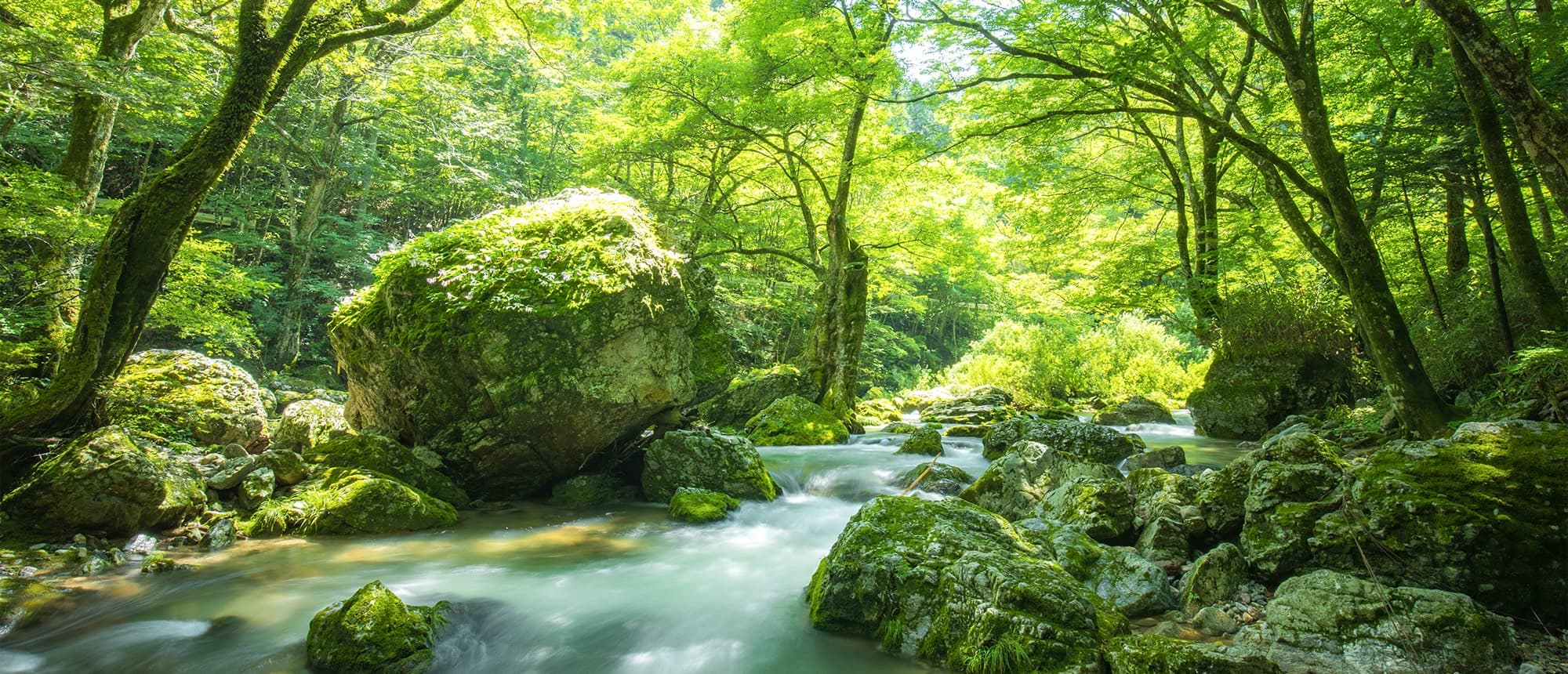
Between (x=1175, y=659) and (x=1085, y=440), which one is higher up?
(x=1175, y=659)

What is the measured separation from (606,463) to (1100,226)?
47.5 ft

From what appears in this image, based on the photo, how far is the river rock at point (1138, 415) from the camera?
1402cm

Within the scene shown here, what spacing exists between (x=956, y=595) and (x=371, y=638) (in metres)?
3.09

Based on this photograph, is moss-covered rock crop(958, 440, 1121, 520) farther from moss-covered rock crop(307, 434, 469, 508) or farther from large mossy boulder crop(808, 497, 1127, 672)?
moss-covered rock crop(307, 434, 469, 508)

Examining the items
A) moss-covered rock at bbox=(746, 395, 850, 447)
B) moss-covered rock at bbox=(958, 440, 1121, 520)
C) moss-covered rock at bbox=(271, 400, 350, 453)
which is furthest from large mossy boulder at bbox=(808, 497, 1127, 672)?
moss-covered rock at bbox=(746, 395, 850, 447)

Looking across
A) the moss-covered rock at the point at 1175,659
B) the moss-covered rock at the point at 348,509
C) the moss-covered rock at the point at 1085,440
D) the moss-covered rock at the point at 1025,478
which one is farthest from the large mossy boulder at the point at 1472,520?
the moss-covered rock at the point at 348,509

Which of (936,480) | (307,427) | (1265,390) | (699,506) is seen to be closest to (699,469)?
(699,506)

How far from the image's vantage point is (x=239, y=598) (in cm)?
414

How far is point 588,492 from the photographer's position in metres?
7.32

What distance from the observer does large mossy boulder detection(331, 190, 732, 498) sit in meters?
6.38

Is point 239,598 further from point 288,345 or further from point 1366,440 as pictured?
point 288,345

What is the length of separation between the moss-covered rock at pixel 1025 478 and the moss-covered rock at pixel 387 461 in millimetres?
5459

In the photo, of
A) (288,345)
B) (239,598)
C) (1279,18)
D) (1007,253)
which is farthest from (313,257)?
(1279,18)

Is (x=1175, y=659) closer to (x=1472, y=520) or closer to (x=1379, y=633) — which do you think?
(x=1379, y=633)
